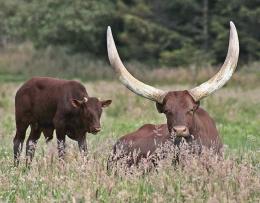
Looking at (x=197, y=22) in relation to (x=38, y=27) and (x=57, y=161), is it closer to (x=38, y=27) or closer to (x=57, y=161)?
(x=38, y=27)

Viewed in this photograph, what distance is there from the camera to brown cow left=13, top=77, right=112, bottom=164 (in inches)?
382

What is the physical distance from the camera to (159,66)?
35.9m

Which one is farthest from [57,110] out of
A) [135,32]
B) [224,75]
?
[135,32]

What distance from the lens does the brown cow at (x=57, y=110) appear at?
382 inches

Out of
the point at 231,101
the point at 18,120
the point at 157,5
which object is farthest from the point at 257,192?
the point at 157,5

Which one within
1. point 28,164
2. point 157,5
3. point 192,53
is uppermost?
point 157,5

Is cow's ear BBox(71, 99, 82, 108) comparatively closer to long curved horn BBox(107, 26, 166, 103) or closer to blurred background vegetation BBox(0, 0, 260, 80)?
long curved horn BBox(107, 26, 166, 103)

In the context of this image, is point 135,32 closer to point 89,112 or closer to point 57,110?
point 57,110

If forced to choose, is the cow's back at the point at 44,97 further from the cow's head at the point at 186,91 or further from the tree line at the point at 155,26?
the tree line at the point at 155,26

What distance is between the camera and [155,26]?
3494cm

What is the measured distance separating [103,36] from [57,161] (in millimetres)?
30127

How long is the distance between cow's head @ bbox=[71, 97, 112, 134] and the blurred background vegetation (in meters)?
23.1

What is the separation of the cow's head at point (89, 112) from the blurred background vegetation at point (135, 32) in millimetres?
23133

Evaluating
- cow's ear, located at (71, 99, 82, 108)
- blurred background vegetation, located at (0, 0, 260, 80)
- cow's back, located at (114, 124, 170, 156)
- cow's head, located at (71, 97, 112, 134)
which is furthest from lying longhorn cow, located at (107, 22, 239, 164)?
blurred background vegetation, located at (0, 0, 260, 80)
